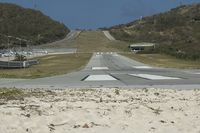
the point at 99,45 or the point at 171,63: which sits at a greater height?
the point at 99,45

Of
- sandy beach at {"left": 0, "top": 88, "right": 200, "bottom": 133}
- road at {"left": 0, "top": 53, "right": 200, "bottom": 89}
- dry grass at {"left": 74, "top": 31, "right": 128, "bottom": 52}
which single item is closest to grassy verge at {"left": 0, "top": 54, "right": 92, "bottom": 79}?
road at {"left": 0, "top": 53, "right": 200, "bottom": 89}

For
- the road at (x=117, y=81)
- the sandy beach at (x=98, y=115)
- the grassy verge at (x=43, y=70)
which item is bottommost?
the grassy verge at (x=43, y=70)

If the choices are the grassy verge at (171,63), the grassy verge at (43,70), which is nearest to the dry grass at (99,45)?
the grassy verge at (171,63)

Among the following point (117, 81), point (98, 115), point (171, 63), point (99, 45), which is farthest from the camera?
point (99, 45)

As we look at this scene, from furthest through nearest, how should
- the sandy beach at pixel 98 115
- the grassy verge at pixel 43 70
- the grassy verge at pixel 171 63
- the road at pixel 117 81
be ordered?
the grassy verge at pixel 171 63 < the grassy verge at pixel 43 70 < the road at pixel 117 81 < the sandy beach at pixel 98 115

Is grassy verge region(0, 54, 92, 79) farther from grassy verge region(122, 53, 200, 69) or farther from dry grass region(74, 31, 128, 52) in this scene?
dry grass region(74, 31, 128, 52)

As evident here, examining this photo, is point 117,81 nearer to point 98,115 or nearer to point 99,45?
point 98,115

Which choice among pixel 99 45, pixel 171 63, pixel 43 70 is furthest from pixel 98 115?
pixel 99 45

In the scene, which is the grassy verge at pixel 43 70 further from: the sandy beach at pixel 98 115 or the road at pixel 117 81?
the sandy beach at pixel 98 115

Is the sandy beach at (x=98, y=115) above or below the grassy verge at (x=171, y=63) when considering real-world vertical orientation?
above
